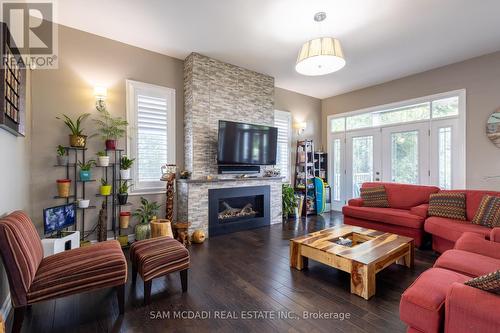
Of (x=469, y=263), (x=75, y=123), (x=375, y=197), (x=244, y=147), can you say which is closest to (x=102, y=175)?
(x=75, y=123)

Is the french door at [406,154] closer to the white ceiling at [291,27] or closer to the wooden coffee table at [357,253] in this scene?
the white ceiling at [291,27]

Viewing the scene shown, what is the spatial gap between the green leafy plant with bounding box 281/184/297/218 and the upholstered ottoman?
3321 millimetres

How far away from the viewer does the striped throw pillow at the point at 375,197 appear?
13.4 feet

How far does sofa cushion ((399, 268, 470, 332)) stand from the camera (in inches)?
52.2

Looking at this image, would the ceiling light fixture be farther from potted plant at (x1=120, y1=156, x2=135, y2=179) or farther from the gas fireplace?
potted plant at (x1=120, y1=156, x2=135, y2=179)

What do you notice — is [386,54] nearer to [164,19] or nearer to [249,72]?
[249,72]

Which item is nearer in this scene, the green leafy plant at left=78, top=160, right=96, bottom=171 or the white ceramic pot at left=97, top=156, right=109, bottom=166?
the green leafy plant at left=78, top=160, right=96, bottom=171

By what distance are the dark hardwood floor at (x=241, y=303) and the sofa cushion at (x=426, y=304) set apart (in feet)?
1.33

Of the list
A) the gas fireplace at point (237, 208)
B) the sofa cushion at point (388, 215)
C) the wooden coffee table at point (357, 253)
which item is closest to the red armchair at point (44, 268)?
the wooden coffee table at point (357, 253)

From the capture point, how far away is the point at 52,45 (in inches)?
121

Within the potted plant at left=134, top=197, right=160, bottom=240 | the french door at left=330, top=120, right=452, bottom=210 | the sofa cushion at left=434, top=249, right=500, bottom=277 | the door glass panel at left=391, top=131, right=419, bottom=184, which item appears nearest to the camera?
the sofa cushion at left=434, top=249, right=500, bottom=277

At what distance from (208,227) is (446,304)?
3235mm

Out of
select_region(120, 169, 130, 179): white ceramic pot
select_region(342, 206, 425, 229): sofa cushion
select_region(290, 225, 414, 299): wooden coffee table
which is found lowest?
select_region(290, 225, 414, 299): wooden coffee table

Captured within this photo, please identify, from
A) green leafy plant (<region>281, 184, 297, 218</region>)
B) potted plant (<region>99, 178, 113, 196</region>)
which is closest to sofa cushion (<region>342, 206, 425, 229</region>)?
green leafy plant (<region>281, 184, 297, 218</region>)
